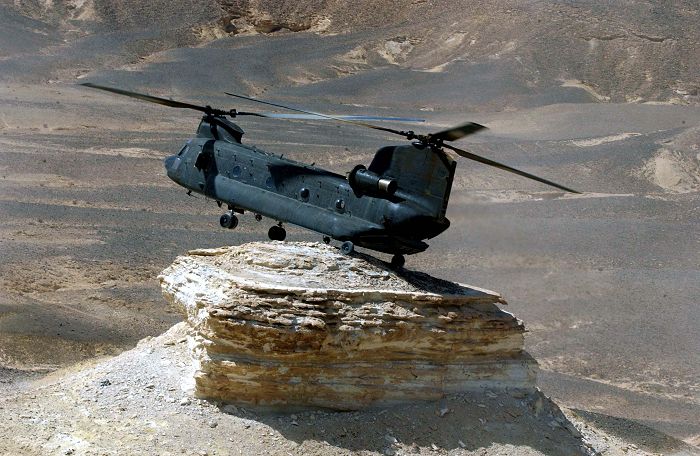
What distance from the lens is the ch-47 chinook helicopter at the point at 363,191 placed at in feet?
66.2

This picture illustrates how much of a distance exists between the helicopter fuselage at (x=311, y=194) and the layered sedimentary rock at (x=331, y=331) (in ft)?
2.29

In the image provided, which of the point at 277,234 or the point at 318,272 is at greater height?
the point at 318,272

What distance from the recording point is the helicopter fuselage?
20.2 m

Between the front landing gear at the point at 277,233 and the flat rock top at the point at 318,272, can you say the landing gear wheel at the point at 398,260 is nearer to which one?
the flat rock top at the point at 318,272

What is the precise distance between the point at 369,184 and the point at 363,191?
244 mm

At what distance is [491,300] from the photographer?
2006 cm

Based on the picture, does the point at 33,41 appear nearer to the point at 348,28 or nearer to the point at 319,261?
the point at 348,28

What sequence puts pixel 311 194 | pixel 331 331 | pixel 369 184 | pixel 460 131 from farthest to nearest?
pixel 311 194 < pixel 369 184 < pixel 460 131 < pixel 331 331

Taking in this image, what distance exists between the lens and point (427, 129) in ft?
218

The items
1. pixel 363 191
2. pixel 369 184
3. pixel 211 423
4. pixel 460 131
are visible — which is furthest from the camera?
pixel 363 191

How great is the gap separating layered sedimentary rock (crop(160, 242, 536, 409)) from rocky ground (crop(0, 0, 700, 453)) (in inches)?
99.0

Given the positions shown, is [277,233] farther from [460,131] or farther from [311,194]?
[460,131]

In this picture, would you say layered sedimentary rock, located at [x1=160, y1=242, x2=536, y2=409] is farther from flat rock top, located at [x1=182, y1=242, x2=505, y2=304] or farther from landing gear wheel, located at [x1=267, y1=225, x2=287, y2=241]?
landing gear wheel, located at [x1=267, y1=225, x2=287, y2=241]

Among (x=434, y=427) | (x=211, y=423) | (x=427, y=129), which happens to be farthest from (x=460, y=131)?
(x=427, y=129)
